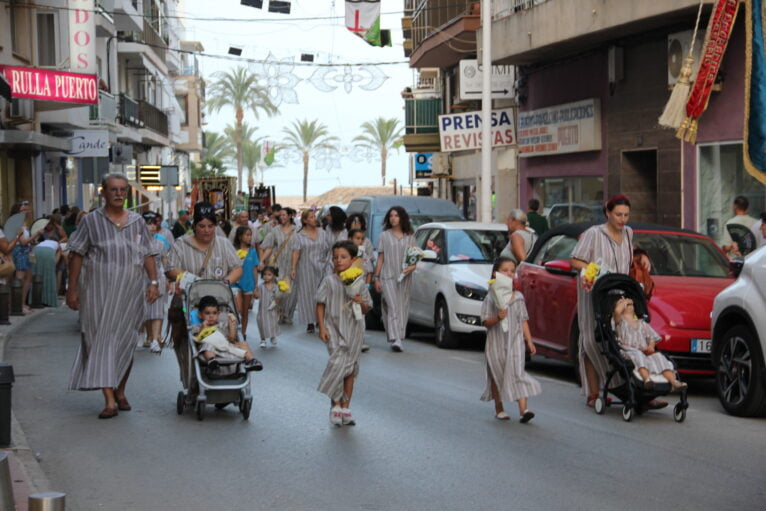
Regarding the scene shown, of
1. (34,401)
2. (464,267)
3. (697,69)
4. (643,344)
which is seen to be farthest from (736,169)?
(34,401)

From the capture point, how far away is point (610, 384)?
10883mm

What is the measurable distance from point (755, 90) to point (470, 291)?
5.50m

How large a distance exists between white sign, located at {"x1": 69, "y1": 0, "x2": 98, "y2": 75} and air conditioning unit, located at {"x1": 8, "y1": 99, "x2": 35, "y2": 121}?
5.14 feet

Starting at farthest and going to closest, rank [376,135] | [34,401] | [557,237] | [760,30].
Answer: [376,135]
[760,30]
[557,237]
[34,401]

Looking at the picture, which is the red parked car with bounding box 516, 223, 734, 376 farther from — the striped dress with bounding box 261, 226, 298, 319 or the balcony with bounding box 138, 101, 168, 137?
the balcony with bounding box 138, 101, 168, 137

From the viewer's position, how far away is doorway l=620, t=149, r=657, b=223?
2467 cm

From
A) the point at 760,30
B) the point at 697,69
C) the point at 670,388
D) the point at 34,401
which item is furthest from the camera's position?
the point at 697,69

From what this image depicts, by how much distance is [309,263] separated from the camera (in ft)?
62.1

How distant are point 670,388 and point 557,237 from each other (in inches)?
157

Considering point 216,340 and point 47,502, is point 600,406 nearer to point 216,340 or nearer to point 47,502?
point 216,340

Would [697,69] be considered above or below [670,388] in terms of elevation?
above

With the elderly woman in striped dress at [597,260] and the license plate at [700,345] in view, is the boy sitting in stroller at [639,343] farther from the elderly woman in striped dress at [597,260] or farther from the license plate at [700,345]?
the license plate at [700,345]

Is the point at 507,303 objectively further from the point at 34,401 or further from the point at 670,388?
the point at 34,401

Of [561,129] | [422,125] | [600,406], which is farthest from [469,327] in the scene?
[422,125]
